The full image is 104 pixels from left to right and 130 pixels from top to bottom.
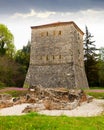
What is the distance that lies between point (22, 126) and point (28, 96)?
13.8 metres

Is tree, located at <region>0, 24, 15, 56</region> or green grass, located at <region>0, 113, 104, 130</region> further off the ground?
tree, located at <region>0, 24, 15, 56</region>

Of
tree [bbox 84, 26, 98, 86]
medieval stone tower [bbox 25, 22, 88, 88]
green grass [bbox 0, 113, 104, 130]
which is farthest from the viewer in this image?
tree [bbox 84, 26, 98, 86]

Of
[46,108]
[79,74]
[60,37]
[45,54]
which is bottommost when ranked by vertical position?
[46,108]

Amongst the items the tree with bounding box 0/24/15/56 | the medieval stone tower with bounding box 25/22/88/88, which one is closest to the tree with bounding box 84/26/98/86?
the medieval stone tower with bounding box 25/22/88/88

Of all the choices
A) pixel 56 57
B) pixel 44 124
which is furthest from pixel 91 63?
pixel 44 124

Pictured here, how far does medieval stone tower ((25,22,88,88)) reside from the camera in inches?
1431

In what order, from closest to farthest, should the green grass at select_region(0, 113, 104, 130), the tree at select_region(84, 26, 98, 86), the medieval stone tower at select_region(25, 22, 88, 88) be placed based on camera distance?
the green grass at select_region(0, 113, 104, 130) → the medieval stone tower at select_region(25, 22, 88, 88) → the tree at select_region(84, 26, 98, 86)

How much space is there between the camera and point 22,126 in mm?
6945

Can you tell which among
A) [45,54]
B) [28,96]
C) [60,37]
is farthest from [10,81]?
[28,96]

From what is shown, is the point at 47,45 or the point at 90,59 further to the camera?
the point at 90,59

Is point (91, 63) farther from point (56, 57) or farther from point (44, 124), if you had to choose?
point (44, 124)

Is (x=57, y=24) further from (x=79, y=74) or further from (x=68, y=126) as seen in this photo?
(x=68, y=126)

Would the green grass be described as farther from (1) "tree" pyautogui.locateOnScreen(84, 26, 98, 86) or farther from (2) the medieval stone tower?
(1) "tree" pyautogui.locateOnScreen(84, 26, 98, 86)

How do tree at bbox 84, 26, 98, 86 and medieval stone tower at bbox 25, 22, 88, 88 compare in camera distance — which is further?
tree at bbox 84, 26, 98, 86
